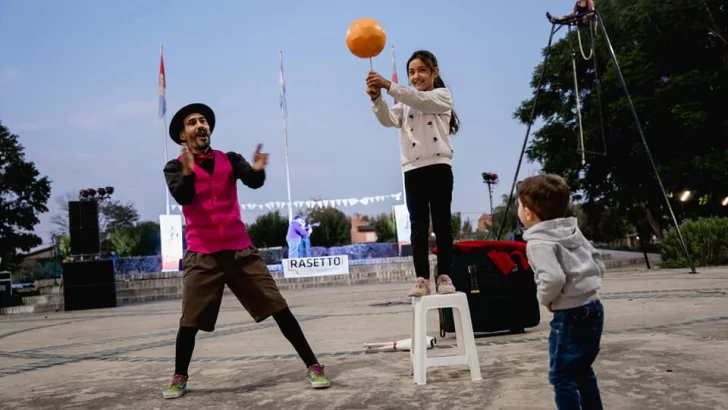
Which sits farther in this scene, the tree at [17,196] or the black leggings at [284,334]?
the tree at [17,196]

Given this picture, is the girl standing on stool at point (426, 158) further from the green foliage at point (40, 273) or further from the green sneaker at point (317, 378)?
the green foliage at point (40, 273)

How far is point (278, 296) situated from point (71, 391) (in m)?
1.45

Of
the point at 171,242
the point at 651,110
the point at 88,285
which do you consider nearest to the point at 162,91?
the point at 171,242

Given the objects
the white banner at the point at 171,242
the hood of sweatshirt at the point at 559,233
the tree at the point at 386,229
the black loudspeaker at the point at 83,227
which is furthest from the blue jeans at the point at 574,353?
the tree at the point at 386,229

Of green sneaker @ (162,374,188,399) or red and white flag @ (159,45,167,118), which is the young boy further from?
red and white flag @ (159,45,167,118)

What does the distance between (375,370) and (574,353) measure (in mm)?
1837

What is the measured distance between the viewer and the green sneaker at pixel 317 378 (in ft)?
11.2

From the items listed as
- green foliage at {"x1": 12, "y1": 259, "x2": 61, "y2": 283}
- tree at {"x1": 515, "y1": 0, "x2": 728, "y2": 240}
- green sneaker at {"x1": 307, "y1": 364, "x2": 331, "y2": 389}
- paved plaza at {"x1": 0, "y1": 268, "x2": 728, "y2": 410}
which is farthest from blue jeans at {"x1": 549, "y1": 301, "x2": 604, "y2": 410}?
green foliage at {"x1": 12, "y1": 259, "x2": 61, "y2": 283}

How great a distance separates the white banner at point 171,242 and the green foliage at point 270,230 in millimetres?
17483

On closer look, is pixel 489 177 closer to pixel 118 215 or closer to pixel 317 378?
pixel 317 378

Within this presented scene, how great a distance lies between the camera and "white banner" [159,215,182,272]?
1046 inches

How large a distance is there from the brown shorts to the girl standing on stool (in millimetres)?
886

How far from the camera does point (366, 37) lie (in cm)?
353

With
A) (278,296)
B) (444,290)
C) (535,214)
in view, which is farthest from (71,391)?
(535,214)
